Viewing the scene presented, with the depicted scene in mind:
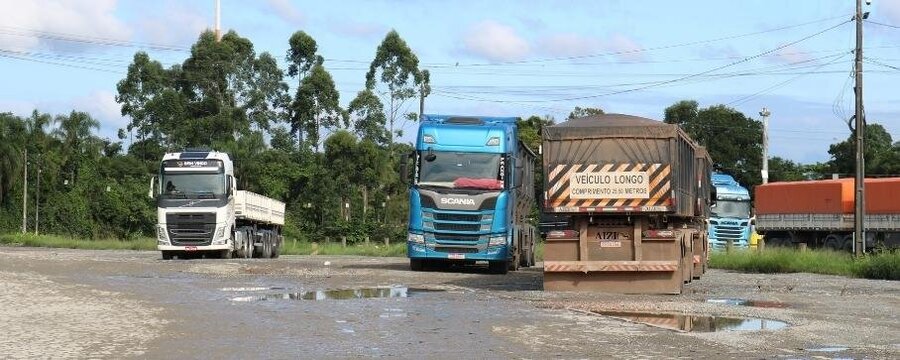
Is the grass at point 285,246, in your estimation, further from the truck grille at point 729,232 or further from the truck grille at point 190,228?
the truck grille at point 729,232

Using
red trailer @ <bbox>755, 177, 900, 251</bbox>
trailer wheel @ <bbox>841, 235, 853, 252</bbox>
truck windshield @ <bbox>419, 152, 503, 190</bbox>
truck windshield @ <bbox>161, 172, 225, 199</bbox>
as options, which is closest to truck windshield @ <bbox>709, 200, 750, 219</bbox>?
red trailer @ <bbox>755, 177, 900, 251</bbox>

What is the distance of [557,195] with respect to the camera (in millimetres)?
21312

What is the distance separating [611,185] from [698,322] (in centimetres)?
629

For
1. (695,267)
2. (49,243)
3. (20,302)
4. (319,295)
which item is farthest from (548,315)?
(49,243)

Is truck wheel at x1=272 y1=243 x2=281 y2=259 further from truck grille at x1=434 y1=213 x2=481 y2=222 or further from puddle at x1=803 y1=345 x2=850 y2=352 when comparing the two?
puddle at x1=803 y1=345 x2=850 y2=352

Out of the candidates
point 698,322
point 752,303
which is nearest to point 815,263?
point 752,303

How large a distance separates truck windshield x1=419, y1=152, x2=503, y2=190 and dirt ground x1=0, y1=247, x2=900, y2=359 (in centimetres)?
336

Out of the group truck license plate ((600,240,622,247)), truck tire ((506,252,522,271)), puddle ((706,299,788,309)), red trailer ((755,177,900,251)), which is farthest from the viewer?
red trailer ((755,177,900,251))

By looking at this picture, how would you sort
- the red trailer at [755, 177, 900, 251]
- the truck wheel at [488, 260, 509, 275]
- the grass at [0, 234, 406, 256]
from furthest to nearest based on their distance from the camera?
1. the grass at [0, 234, 406, 256]
2. the red trailer at [755, 177, 900, 251]
3. the truck wheel at [488, 260, 509, 275]

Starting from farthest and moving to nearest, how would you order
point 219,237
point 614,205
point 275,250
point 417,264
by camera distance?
point 275,250
point 219,237
point 417,264
point 614,205

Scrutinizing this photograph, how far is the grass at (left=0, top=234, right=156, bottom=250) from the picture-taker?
189 feet

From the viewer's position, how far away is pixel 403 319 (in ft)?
49.5

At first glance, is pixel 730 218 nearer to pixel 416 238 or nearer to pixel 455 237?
pixel 455 237

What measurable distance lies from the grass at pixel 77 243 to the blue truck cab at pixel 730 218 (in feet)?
81.7
